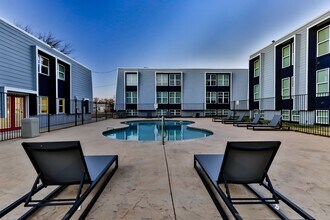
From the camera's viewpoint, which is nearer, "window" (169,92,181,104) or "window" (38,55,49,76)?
"window" (38,55,49,76)

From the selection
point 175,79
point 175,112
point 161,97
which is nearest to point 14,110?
point 161,97

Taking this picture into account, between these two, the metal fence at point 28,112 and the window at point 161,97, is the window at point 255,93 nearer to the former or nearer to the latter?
the window at point 161,97

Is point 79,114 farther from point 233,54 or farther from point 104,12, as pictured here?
point 233,54

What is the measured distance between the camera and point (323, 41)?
11859 millimetres

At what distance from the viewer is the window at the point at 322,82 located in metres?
11.6

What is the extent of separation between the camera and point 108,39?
19.2 meters

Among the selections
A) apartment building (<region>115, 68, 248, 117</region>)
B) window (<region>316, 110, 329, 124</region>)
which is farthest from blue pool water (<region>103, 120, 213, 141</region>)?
apartment building (<region>115, 68, 248, 117</region>)

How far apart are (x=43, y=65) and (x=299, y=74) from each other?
19.8 m

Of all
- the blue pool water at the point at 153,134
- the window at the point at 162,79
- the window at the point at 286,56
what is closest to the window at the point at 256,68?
the window at the point at 286,56

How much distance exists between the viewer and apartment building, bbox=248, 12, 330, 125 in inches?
464

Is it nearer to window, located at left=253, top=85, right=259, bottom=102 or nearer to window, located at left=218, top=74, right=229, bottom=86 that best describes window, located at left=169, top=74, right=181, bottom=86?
window, located at left=218, top=74, right=229, bottom=86

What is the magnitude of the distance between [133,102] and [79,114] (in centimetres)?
880

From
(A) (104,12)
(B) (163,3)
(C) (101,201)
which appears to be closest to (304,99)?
(B) (163,3)

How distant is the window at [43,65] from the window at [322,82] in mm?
19974
